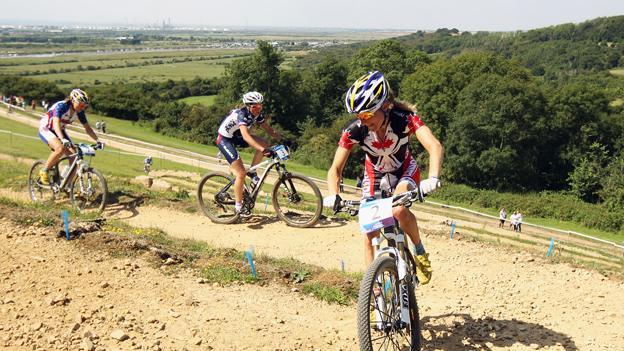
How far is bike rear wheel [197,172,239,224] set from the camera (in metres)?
13.3

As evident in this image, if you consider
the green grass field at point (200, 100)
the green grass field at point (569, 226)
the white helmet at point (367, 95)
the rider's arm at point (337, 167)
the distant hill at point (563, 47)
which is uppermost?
the distant hill at point (563, 47)

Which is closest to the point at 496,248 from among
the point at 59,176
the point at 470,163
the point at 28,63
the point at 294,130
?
the point at 59,176

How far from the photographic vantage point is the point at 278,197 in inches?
514

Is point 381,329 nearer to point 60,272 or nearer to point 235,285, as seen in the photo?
point 235,285

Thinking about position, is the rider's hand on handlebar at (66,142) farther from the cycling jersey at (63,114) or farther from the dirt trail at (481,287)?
the dirt trail at (481,287)

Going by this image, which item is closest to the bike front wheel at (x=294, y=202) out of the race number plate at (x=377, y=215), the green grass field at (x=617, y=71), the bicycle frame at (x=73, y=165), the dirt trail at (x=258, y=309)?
the dirt trail at (x=258, y=309)

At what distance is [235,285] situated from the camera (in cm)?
819

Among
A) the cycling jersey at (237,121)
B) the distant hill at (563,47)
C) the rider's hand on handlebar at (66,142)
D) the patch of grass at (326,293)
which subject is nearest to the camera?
the patch of grass at (326,293)

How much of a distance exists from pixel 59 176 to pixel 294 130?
223 ft

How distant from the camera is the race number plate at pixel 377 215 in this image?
5.68m

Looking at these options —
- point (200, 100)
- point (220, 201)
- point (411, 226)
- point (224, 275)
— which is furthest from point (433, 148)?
point (200, 100)

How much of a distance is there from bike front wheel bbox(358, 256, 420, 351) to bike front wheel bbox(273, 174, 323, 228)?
21.1ft

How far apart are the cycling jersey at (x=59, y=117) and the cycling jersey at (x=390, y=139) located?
896 centimetres

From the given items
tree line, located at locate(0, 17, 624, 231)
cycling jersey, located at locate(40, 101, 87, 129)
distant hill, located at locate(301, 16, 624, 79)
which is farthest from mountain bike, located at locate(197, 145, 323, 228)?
distant hill, located at locate(301, 16, 624, 79)
